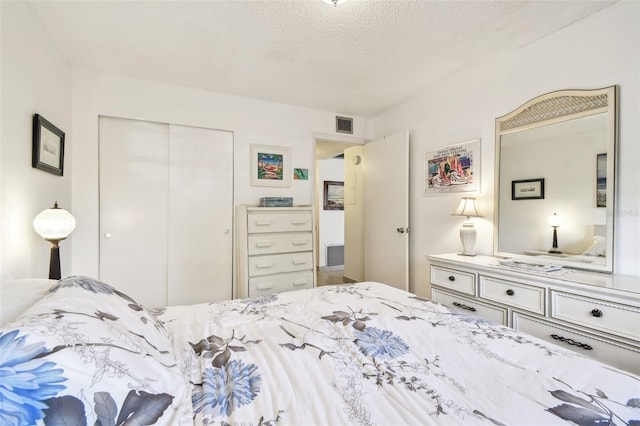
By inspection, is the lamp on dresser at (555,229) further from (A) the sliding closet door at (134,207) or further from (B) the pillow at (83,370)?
(A) the sliding closet door at (134,207)

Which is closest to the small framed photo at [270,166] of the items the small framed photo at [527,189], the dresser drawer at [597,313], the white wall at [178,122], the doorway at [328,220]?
the white wall at [178,122]

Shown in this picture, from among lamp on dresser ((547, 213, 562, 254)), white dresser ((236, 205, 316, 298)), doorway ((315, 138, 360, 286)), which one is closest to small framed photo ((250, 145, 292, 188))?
white dresser ((236, 205, 316, 298))

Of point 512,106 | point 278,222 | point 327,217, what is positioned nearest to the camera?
point 512,106

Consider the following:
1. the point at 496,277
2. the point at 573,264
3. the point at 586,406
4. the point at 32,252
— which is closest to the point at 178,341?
the point at 586,406

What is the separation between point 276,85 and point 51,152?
1891 mm

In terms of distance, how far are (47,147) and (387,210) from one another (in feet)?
9.95

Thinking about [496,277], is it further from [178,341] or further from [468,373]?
[178,341]

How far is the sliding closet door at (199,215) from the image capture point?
Result: 2.94 m

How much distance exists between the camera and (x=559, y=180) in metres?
2.01

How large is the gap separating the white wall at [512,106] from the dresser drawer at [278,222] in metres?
1.20

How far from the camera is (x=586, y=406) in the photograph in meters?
0.69

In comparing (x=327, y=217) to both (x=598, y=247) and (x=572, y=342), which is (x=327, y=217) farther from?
(x=572, y=342)

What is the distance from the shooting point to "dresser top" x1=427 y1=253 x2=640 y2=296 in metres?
1.48

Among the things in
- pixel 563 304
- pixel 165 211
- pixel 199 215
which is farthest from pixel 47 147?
pixel 563 304
